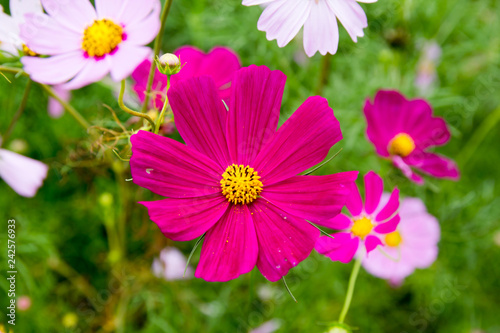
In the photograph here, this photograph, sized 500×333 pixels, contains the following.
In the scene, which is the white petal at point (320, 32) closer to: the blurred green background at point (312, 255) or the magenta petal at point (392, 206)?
the magenta petal at point (392, 206)

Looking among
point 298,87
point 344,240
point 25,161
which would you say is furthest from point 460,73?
point 25,161

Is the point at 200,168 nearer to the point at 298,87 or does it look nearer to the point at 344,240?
the point at 344,240

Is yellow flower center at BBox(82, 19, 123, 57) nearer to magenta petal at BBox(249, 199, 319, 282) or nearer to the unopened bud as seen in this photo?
the unopened bud

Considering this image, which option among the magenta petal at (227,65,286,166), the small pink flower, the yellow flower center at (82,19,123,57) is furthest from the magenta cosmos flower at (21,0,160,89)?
the small pink flower

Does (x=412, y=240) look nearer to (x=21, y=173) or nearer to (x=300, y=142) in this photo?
(x=300, y=142)

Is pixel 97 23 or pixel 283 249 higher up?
pixel 97 23

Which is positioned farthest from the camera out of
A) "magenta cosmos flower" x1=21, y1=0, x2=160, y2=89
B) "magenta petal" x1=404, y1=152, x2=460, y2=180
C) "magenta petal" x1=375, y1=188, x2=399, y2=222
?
"magenta petal" x1=404, y1=152, x2=460, y2=180

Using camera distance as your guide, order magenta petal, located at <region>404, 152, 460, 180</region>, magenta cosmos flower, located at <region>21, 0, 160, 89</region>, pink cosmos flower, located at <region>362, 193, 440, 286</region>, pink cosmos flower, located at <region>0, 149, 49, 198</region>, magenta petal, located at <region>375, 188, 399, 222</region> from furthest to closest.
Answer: pink cosmos flower, located at <region>362, 193, 440, 286</region>, magenta petal, located at <region>404, 152, 460, 180</region>, pink cosmos flower, located at <region>0, 149, 49, 198</region>, magenta petal, located at <region>375, 188, 399, 222</region>, magenta cosmos flower, located at <region>21, 0, 160, 89</region>
